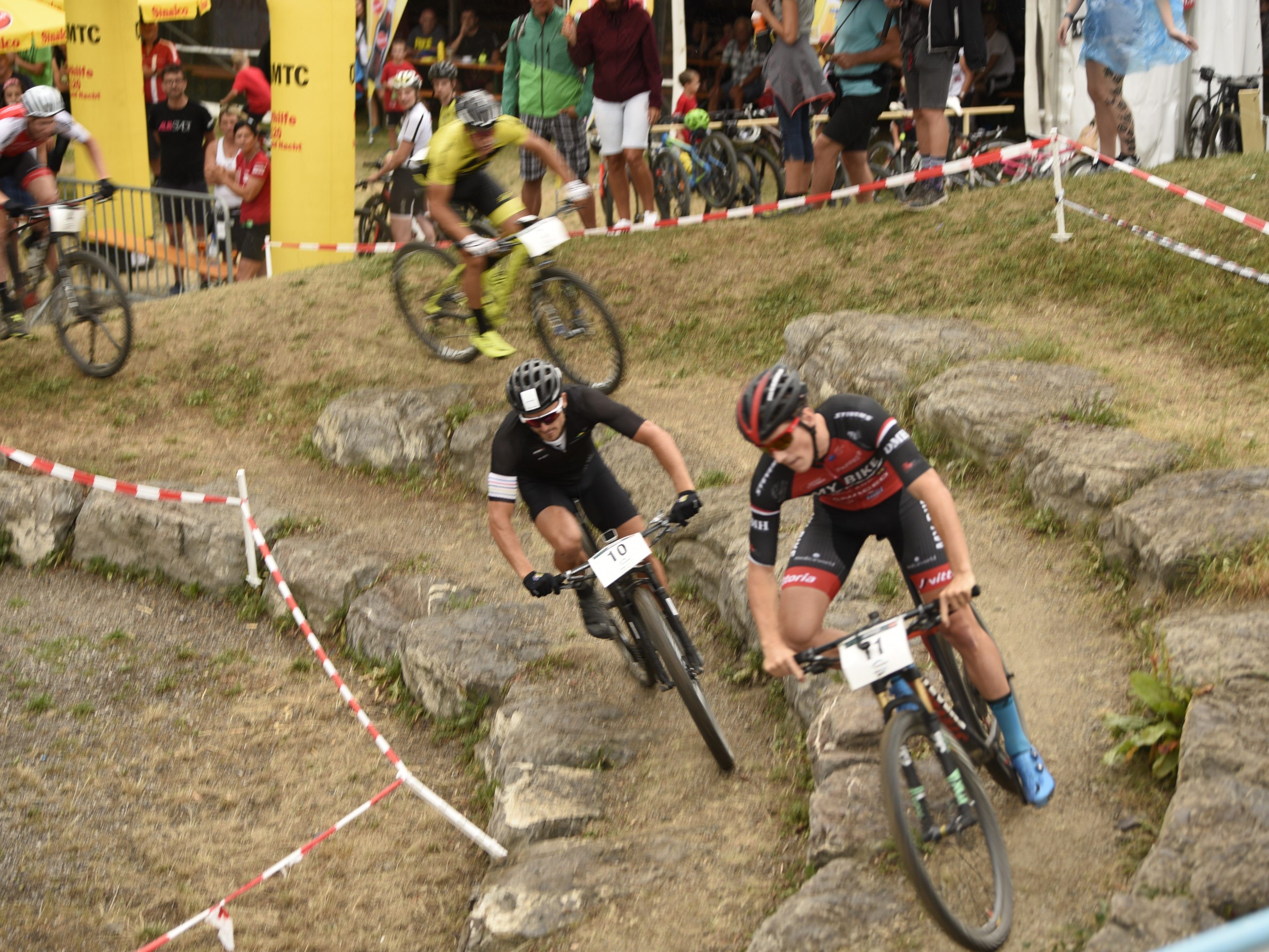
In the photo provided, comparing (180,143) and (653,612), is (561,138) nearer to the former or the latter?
(180,143)

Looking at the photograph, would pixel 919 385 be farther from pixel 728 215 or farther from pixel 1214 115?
pixel 1214 115

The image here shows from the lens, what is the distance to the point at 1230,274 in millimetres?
8617

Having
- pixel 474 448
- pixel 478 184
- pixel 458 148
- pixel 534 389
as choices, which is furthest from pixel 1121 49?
pixel 534 389

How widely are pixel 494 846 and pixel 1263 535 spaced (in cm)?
364

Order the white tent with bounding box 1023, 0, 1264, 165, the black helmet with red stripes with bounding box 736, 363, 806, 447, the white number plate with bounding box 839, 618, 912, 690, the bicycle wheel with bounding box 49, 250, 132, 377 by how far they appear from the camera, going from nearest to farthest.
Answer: the white number plate with bounding box 839, 618, 912, 690
the black helmet with red stripes with bounding box 736, 363, 806, 447
the bicycle wheel with bounding box 49, 250, 132, 377
the white tent with bounding box 1023, 0, 1264, 165

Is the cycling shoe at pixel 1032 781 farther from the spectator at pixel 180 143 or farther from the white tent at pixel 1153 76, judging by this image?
the spectator at pixel 180 143

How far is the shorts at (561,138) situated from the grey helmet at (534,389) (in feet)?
18.7

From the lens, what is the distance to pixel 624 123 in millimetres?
10414

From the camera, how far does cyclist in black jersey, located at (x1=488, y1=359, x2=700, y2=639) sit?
5340 mm

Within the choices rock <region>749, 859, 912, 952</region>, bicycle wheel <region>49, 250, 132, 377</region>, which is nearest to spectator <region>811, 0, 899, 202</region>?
bicycle wheel <region>49, 250, 132, 377</region>

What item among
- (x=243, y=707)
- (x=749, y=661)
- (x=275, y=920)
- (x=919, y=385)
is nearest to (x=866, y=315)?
(x=919, y=385)

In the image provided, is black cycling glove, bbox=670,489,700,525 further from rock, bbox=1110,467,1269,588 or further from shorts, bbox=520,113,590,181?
shorts, bbox=520,113,590,181

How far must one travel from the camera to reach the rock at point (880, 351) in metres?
8.04

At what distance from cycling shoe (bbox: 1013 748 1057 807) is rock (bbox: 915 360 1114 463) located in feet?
10.1
